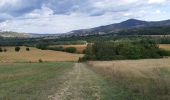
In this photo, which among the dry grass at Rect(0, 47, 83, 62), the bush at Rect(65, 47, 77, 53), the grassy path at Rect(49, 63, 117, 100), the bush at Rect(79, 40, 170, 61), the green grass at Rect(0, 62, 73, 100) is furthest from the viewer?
the bush at Rect(65, 47, 77, 53)

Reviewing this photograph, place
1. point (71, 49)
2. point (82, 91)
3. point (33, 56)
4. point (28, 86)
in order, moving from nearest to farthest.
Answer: point (82, 91), point (28, 86), point (33, 56), point (71, 49)

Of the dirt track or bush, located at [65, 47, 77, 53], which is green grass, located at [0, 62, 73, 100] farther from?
bush, located at [65, 47, 77, 53]

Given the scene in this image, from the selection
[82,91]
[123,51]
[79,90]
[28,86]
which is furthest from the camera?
[123,51]

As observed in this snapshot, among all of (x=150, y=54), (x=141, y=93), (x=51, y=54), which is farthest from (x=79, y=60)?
(x=141, y=93)

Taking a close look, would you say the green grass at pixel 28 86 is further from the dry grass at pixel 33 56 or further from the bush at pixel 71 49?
the bush at pixel 71 49

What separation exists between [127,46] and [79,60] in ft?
58.2

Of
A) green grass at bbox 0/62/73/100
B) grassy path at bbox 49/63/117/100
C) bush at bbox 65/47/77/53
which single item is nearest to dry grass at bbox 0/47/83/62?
bush at bbox 65/47/77/53

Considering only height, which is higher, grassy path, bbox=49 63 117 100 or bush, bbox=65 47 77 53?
grassy path, bbox=49 63 117 100

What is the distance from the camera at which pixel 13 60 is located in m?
130

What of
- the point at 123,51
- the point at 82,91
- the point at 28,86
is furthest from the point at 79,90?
the point at 123,51

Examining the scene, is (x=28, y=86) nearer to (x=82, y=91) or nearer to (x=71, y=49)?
(x=82, y=91)

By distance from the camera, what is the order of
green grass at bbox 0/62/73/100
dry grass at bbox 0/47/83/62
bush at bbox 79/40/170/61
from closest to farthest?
1. green grass at bbox 0/62/73/100
2. dry grass at bbox 0/47/83/62
3. bush at bbox 79/40/170/61

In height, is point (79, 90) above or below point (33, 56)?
above

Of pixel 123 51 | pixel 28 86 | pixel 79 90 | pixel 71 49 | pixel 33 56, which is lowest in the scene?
pixel 33 56
